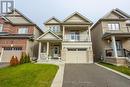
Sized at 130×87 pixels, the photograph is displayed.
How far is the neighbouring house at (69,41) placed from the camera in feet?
71.5

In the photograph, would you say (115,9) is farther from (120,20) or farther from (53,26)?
(53,26)

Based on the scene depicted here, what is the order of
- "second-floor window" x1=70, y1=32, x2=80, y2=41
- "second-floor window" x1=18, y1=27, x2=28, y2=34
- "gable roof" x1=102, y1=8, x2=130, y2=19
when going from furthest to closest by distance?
"second-floor window" x1=18, y1=27, x2=28, y2=34 → "second-floor window" x1=70, y1=32, x2=80, y2=41 → "gable roof" x1=102, y1=8, x2=130, y2=19

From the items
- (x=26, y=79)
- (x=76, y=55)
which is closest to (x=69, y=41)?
(x=76, y=55)

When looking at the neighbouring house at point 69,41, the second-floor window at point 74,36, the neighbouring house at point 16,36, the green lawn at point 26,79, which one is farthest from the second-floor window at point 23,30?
the green lawn at point 26,79

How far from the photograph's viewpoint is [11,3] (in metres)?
26.7

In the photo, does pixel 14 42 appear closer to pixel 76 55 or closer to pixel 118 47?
pixel 76 55

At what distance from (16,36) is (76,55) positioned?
9.72 m

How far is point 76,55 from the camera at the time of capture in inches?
867

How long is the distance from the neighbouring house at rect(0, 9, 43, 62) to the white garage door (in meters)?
6.47

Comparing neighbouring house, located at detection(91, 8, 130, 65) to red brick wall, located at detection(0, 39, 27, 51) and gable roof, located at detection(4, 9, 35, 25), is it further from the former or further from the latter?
gable roof, located at detection(4, 9, 35, 25)

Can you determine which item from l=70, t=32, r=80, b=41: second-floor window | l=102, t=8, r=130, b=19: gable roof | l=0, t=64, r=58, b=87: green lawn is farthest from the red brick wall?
l=102, t=8, r=130, b=19: gable roof

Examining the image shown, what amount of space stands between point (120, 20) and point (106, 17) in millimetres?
2334

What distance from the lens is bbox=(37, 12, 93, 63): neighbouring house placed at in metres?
21.8

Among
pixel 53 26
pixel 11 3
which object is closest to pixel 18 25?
pixel 11 3
